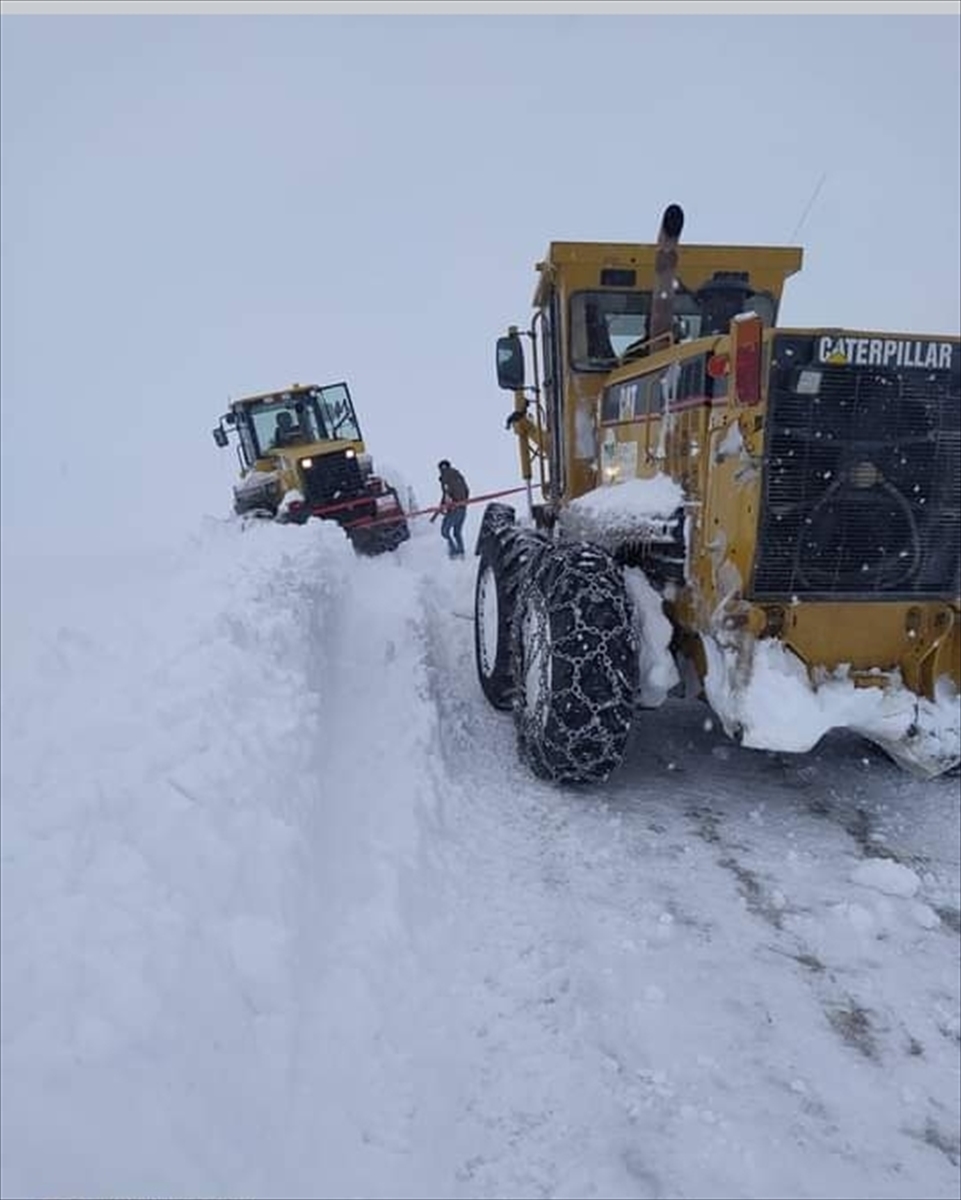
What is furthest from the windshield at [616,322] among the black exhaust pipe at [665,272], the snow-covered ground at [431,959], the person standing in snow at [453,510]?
the person standing in snow at [453,510]

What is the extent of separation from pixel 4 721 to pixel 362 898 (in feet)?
6.16

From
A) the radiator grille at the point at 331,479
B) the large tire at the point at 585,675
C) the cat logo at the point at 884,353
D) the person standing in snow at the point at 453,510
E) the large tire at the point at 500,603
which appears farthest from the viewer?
the radiator grille at the point at 331,479

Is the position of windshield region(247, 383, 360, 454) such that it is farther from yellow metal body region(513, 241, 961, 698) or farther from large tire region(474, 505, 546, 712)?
yellow metal body region(513, 241, 961, 698)

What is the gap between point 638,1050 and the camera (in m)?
2.72

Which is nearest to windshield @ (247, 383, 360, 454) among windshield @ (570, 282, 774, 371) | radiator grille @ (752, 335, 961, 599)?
windshield @ (570, 282, 774, 371)

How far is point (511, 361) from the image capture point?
704 cm

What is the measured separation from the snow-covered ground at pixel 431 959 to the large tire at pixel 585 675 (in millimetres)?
254

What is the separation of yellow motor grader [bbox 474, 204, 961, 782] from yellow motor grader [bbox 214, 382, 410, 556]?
9.94 metres

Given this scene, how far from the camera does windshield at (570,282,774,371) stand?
624 cm

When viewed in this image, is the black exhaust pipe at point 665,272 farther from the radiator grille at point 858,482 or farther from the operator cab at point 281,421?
the operator cab at point 281,421

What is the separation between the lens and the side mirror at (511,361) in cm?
704

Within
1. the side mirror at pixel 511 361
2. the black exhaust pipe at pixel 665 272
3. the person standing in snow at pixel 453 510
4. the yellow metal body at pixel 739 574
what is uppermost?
the black exhaust pipe at pixel 665 272

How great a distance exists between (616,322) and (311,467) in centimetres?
916

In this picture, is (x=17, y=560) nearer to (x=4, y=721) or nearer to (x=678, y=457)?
(x=4, y=721)
